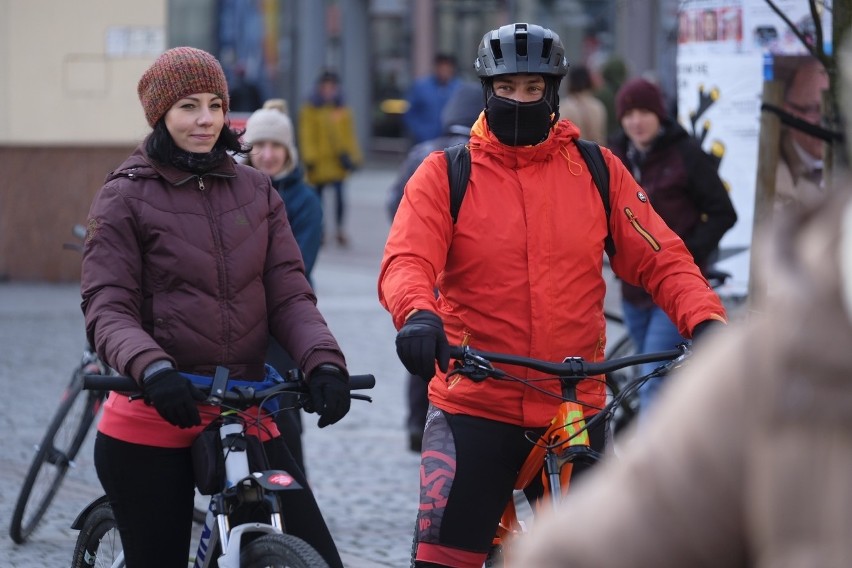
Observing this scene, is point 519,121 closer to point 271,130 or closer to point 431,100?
point 271,130

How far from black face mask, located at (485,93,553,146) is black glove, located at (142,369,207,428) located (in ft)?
3.55

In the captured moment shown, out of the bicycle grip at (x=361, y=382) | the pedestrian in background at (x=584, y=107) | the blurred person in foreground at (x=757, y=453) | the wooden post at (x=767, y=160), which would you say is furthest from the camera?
the pedestrian in background at (x=584, y=107)

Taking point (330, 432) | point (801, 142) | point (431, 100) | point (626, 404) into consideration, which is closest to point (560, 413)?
point (801, 142)

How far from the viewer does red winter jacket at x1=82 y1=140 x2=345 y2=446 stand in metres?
3.63

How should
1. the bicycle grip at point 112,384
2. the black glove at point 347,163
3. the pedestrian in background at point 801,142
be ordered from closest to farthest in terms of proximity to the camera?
the bicycle grip at point 112,384 → the pedestrian in background at point 801,142 → the black glove at point 347,163

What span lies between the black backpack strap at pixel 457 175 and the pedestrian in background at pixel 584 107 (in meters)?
9.37

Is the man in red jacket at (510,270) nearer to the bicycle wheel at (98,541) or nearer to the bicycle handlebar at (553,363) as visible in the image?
the bicycle handlebar at (553,363)

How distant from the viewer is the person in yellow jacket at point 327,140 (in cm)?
1716

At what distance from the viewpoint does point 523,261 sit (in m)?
3.79

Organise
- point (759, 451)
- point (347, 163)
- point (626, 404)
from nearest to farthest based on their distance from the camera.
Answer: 1. point (759, 451)
2. point (626, 404)
3. point (347, 163)

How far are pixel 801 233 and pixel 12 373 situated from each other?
8940 mm

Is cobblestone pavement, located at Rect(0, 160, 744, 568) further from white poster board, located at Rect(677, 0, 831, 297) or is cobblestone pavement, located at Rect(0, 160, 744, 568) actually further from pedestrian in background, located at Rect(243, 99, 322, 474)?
white poster board, located at Rect(677, 0, 831, 297)

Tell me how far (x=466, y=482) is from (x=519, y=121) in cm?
93

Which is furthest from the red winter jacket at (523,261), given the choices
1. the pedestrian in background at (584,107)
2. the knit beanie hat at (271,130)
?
the pedestrian in background at (584,107)
